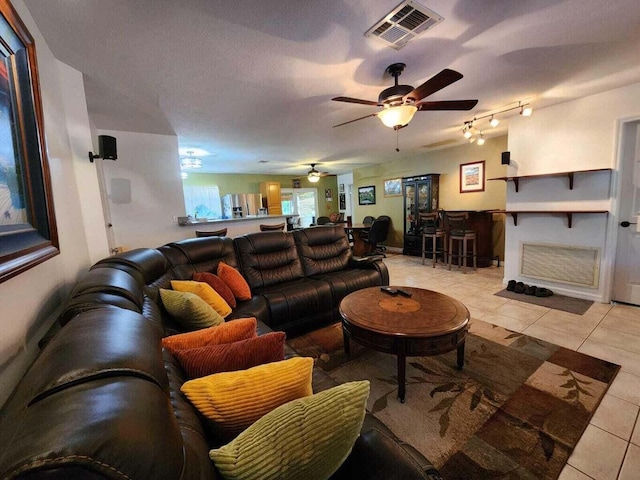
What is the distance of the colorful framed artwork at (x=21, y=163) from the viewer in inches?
35.8

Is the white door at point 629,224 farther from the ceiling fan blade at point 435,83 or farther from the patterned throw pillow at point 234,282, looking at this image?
the patterned throw pillow at point 234,282

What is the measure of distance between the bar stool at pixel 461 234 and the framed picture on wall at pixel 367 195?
2.74 m

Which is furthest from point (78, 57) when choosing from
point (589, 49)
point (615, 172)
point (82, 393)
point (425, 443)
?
point (615, 172)

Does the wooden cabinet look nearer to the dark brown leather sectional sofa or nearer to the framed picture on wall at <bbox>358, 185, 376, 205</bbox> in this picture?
the framed picture on wall at <bbox>358, 185, 376, 205</bbox>

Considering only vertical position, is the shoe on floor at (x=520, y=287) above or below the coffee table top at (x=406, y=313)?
below

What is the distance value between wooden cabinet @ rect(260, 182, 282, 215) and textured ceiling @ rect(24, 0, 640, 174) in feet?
15.5

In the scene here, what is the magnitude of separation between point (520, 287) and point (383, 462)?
3.73m

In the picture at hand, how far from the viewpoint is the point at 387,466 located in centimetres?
73

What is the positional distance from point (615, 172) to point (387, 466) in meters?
3.93

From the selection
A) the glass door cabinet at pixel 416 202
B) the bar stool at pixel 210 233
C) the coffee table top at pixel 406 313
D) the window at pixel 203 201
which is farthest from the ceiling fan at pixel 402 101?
the window at pixel 203 201

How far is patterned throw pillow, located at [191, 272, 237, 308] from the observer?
2268 mm

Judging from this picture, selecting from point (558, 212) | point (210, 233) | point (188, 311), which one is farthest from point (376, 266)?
point (210, 233)

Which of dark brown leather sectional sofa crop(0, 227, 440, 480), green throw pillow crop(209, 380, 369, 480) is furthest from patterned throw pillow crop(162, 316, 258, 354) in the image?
green throw pillow crop(209, 380, 369, 480)

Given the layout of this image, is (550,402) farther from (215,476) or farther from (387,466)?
(215,476)
